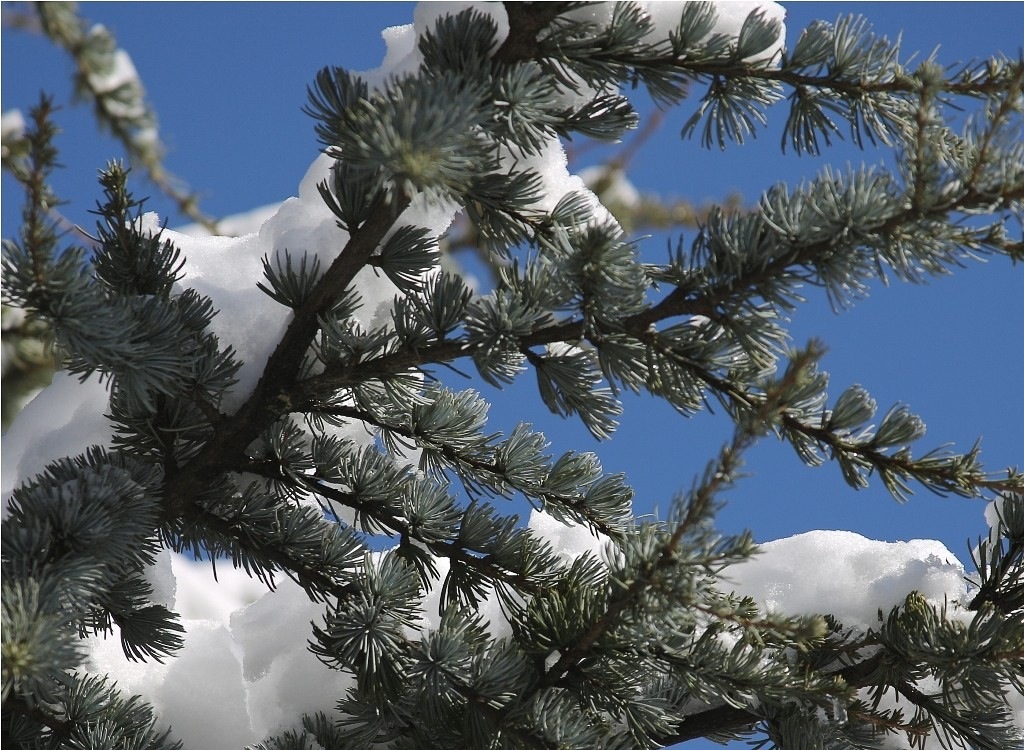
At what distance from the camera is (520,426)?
1345 millimetres

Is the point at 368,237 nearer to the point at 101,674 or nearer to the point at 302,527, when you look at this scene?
the point at 302,527

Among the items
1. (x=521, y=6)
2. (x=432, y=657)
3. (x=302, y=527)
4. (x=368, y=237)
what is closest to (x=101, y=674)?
(x=302, y=527)

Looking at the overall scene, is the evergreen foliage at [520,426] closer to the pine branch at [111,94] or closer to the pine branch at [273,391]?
the pine branch at [273,391]

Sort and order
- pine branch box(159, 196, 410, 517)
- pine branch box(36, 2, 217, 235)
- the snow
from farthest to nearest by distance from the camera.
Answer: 1. pine branch box(36, 2, 217, 235)
2. the snow
3. pine branch box(159, 196, 410, 517)

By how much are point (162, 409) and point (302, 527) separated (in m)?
0.25

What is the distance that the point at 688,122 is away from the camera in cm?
122

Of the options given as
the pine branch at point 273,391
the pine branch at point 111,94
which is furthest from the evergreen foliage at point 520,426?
the pine branch at point 111,94

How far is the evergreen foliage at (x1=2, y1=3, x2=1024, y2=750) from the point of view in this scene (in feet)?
3.17

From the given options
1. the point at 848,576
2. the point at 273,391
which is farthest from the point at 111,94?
the point at 848,576

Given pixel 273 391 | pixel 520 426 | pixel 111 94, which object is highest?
pixel 111 94

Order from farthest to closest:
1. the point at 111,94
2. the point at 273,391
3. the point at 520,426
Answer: the point at 111,94, the point at 520,426, the point at 273,391

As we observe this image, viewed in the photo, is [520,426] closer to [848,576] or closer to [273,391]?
[273,391]

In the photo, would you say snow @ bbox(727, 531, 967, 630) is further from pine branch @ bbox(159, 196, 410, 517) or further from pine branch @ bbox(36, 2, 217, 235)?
pine branch @ bbox(36, 2, 217, 235)

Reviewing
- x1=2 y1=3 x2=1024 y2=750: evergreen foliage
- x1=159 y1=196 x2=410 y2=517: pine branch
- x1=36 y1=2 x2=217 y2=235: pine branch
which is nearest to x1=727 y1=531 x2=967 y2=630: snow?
x1=2 y1=3 x2=1024 y2=750: evergreen foliage
